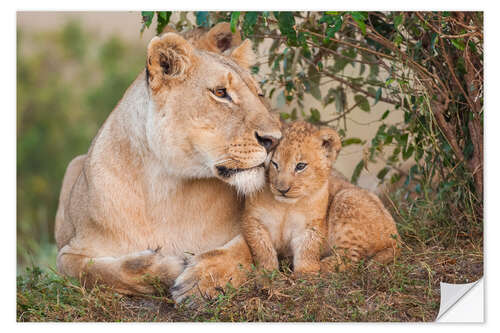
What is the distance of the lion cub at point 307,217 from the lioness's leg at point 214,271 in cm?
8

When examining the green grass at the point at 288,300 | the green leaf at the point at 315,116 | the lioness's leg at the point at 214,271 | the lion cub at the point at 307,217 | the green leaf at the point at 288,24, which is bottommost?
the green grass at the point at 288,300

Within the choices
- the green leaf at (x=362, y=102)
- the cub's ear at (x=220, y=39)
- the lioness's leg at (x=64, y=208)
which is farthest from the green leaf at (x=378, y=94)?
the lioness's leg at (x=64, y=208)

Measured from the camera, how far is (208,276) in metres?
3.22

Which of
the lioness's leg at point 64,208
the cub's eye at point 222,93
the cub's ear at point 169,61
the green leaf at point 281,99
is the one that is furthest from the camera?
the green leaf at point 281,99

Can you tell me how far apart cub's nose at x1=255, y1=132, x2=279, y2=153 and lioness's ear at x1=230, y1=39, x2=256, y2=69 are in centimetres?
62

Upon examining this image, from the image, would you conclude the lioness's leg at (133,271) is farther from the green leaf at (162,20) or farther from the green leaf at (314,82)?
the green leaf at (314,82)

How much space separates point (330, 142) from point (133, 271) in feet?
3.51

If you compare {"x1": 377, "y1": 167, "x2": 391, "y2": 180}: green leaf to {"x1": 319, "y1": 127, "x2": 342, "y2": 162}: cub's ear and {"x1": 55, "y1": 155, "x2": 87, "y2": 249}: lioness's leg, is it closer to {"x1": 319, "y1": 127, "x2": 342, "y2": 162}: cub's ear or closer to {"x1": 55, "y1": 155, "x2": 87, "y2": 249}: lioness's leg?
{"x1": 319, "y1": 127, "x2": 342, "y2": 162}: cub's ear

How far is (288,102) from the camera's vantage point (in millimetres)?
4410

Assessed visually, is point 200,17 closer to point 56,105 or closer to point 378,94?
point 378,94

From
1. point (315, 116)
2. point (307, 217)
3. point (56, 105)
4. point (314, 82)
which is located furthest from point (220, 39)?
point (56, 105)

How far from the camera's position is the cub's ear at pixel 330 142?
3.45 meters

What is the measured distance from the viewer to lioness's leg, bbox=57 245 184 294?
323 cm
